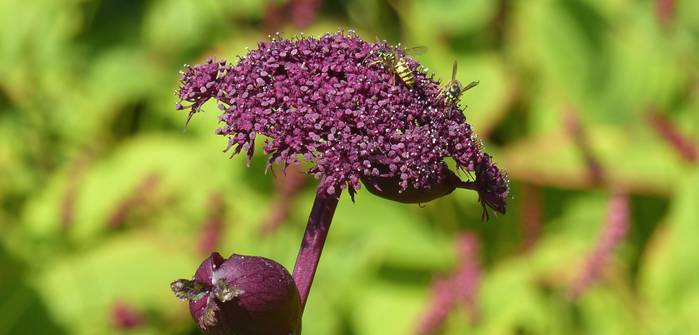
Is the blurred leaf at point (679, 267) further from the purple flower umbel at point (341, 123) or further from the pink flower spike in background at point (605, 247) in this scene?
the purple flower umbel at point (341, 123)

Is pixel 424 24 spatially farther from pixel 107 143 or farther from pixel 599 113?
Answer: pixel 107 143

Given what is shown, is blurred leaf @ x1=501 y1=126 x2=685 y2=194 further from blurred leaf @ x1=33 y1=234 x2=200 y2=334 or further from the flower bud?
the flower bud

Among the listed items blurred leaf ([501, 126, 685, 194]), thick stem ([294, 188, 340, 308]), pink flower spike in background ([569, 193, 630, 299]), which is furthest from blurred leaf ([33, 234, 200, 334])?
thick stem ([294, 188, 340, 308])

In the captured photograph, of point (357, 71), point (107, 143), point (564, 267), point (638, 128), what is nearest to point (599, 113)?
point (638, 128)

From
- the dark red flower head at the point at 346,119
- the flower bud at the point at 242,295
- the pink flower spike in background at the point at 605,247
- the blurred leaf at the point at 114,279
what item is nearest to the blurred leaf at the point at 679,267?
the pink flower spike in background at the point at 605,247

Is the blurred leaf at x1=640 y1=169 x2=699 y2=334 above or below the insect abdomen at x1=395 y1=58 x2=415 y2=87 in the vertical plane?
above
